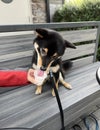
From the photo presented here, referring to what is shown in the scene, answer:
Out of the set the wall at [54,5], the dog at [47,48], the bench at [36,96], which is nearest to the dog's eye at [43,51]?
the dog at [47,48]

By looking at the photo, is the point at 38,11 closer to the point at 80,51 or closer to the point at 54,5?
the point at 54,5

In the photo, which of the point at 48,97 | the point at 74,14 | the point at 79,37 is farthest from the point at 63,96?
the point at 74,14

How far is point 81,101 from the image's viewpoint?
5.89 ft

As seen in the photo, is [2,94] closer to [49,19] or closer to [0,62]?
[0,62]

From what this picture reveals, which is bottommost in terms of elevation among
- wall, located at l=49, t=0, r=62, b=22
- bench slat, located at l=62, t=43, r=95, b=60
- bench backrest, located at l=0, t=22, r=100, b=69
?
bench slat, located at l=62, t=43, r=95, b=60

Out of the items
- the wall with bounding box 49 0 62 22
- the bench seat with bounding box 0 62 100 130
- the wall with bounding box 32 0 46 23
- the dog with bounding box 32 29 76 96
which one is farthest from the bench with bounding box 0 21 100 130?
the wall with bounding box 49 0 62 22

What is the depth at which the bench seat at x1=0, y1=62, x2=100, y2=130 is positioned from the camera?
4.81 ft

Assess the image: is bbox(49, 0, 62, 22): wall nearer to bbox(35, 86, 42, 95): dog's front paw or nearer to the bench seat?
the bench seat

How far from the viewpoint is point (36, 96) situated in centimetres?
185

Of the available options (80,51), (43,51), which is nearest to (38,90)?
(43,51)

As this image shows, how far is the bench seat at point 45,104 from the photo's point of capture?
1.46m

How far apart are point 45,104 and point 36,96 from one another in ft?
0.58

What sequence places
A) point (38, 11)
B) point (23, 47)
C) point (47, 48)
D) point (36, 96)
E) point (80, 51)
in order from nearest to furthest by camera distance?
point (47, 48) → point (36, 96) → point (23, 47) → point (80, 51) → point (38, 11)

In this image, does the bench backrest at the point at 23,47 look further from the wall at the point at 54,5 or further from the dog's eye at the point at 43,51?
the wall at the point at 54,5
